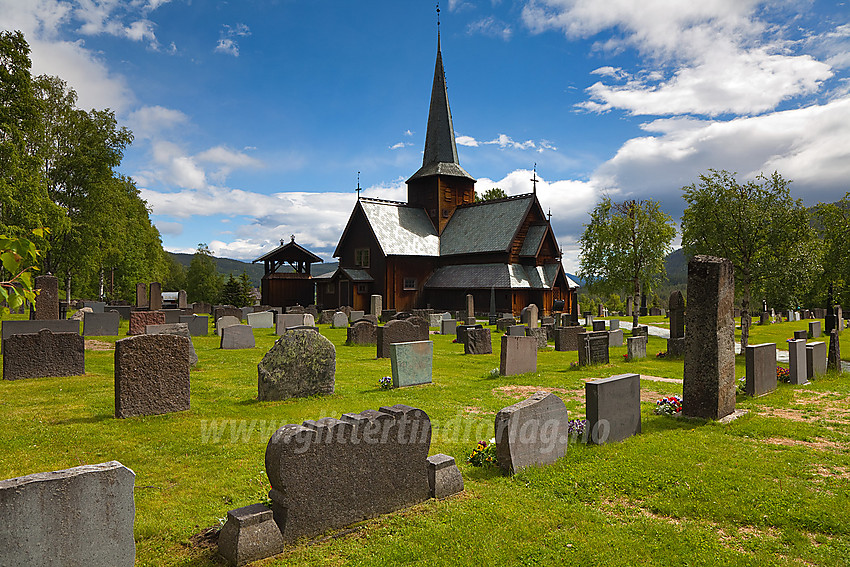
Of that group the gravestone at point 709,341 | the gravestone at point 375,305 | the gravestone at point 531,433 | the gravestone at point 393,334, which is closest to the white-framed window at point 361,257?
the gravestone at point 375,305

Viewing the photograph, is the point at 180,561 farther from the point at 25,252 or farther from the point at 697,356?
the point at 697,356

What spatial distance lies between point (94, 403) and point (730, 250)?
2018 centimetres

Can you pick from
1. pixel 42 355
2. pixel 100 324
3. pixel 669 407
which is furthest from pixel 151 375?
pixel 100 324

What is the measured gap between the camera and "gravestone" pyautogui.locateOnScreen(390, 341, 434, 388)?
1164 centimetres

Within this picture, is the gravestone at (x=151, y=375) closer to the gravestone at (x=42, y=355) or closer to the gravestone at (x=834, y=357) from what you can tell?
the gravestone at (x=42, y=355)

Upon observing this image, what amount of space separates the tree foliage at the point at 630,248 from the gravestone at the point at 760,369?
114ft

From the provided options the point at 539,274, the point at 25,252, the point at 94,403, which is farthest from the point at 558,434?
the point at 539,274

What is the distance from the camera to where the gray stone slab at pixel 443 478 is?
5506 mm

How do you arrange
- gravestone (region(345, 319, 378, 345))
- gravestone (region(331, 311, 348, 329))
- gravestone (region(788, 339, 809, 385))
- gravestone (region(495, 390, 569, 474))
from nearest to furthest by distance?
gravestone (region(495, 390, 569, 474)) → gravestone (region(788, 339, 809, 385)) → gravestone (region(345, 319, 378, 345)) → gravestone (region(331, 311, 348, 329))

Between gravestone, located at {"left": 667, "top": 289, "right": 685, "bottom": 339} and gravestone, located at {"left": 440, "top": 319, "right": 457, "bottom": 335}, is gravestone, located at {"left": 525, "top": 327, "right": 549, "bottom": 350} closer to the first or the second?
gravestone, located at {"left": 667, "top": 289, "right": 685, "bottom": 339}

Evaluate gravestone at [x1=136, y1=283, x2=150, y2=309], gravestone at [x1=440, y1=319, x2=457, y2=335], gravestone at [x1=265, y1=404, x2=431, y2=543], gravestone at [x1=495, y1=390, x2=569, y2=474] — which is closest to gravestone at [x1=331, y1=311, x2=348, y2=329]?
gravestone at [x1=440, y1=319, x2=457, y2=335]

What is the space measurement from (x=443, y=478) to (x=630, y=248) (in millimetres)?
44556

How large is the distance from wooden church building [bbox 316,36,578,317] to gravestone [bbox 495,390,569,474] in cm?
2926

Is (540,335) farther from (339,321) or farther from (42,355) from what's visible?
(42,355)
